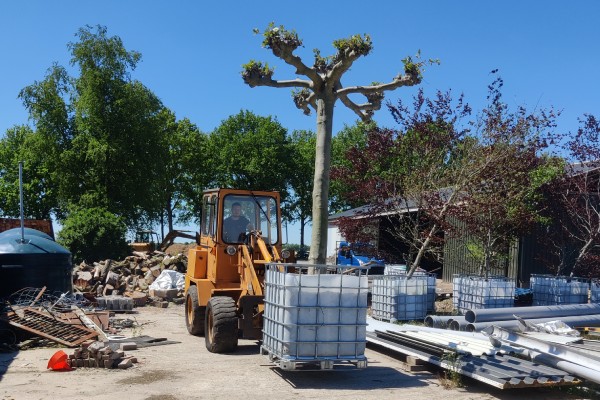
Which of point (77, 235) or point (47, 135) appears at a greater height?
point (47, 135)

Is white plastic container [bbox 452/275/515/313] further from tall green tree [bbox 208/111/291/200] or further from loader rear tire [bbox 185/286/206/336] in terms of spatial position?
tall green tree [bbox 208/111/291/200]

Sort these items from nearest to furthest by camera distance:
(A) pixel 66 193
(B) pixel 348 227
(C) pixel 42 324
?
(C) pixel 42 324 < (B) pixel 348 227 < (A) pixel 66 193

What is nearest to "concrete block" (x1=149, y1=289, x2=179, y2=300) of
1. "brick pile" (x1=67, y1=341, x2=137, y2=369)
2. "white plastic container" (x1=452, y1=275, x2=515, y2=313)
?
"white plastic container" (x1=452, y1=275, x2=515, y2=313)

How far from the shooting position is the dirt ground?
7625 mm

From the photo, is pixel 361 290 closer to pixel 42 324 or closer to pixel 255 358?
pixel 255 358

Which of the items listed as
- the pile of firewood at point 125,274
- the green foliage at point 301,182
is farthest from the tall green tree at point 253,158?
the pile of firewood at point 125,274

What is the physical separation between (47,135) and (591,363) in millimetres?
32168

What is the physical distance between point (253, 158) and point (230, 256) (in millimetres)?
36368

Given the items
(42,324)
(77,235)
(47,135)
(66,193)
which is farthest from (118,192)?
(42,324)

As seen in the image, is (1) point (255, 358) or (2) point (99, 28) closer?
(1) point (255, 358)

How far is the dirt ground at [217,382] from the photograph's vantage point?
7.62 meters

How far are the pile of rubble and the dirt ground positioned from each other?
7.43 meters

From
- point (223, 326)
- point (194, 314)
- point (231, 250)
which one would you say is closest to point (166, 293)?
point (194, 314)

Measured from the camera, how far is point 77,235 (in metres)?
25.3
